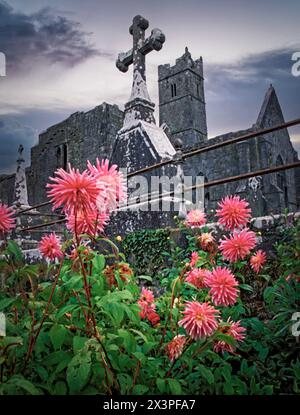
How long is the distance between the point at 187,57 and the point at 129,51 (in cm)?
3172

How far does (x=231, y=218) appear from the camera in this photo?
1481 mm

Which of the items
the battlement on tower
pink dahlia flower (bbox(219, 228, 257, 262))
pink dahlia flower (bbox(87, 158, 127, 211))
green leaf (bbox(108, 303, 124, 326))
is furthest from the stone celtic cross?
the battlement on tower

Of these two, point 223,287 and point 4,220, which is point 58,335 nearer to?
point 4,220

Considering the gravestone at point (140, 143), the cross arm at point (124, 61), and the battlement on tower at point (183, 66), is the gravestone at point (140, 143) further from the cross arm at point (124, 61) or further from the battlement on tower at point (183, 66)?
the battlement on tower at point (183, 66)

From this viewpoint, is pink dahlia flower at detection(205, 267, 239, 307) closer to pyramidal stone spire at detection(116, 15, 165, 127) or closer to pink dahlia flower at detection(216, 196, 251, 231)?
pink dahlia flower at detection(216, 196, 251, 231)

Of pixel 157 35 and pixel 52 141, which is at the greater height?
pixel 52 141

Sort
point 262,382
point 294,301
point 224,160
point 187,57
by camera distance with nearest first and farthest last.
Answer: point 262,382 < point 294,301 < point 224,160 < point 187,57

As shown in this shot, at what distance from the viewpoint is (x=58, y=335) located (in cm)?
99

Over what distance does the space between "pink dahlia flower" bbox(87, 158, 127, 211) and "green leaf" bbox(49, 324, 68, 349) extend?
1.32ft

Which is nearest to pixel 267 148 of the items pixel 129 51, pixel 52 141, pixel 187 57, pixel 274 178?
pixel 274 178

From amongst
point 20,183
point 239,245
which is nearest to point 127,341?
point 239,245

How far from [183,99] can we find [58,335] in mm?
34305
